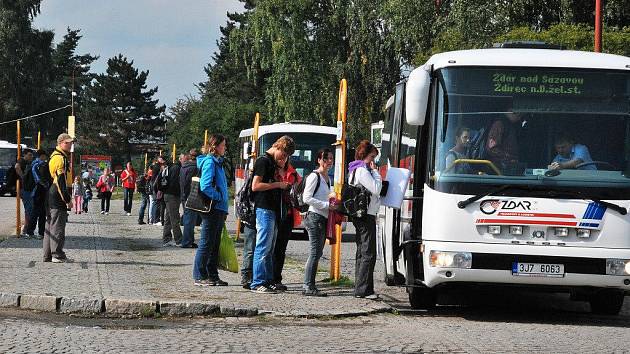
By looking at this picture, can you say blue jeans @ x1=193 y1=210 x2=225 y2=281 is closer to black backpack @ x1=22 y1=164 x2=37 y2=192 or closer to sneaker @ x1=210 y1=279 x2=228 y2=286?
sneaker @ x1=210 y1=279 x2=228 y2=286

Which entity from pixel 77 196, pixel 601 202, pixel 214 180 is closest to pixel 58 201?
pixel 214 180

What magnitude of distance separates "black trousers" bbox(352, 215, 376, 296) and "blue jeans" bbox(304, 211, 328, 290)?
53cm

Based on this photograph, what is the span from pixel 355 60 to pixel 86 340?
150 feet

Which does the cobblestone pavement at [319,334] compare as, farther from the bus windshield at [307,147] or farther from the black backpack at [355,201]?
the bus windshield at [307,147]

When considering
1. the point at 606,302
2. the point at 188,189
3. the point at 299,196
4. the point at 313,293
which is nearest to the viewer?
the point at 606,302

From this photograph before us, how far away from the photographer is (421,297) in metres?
13.2

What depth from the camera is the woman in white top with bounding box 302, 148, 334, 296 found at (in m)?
14.2

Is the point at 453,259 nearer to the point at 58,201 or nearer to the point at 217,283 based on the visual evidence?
the point at 217,283

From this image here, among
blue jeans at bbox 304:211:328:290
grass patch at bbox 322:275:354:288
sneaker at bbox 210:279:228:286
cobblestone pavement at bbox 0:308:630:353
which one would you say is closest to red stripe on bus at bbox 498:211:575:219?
cobblestone pavement at bbox 0:308:630:353

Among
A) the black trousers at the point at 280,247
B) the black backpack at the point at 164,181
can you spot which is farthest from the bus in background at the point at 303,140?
the black trousers at the point at 280,247

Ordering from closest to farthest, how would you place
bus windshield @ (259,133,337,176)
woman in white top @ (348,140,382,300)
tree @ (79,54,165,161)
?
woman in white top @ (348,140,382,300) < bus windshield @ (259,133,337,176) < tree @ (79,54,165,161)

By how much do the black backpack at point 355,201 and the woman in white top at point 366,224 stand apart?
6 cm

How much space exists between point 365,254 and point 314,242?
0.72 metres

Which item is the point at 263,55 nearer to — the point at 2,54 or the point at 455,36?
the point at 455,36
